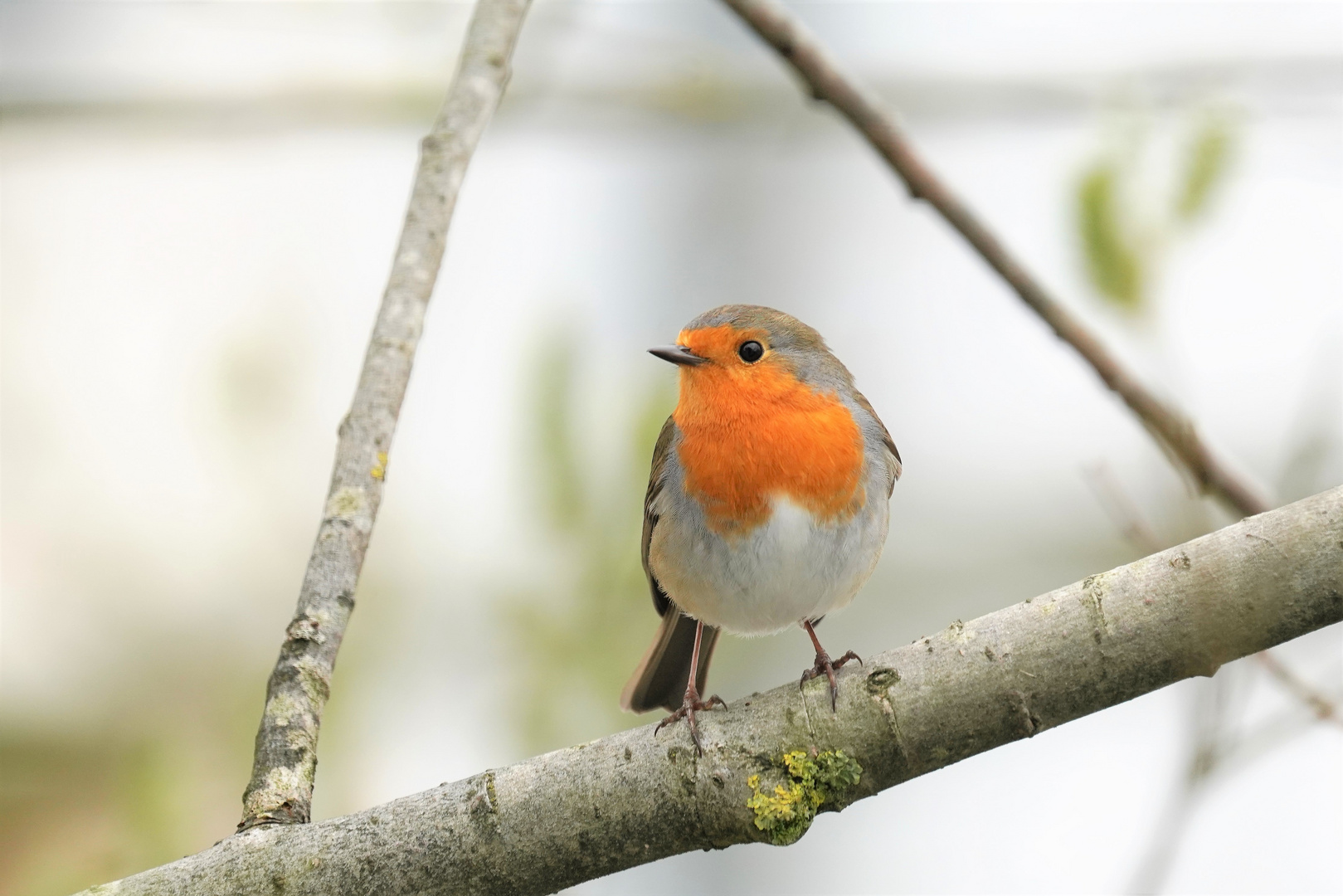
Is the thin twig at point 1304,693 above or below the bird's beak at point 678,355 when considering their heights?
below

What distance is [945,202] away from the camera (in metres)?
3.53

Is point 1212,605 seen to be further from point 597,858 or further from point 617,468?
point 617,468

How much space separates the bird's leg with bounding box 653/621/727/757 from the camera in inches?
92.4

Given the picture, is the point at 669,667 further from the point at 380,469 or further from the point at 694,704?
the point at 380,469

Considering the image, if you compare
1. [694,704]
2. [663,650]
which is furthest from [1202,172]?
[663,650]

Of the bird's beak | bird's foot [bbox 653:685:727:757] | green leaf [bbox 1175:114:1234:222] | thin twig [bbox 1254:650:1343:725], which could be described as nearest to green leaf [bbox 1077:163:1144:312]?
green leaf [bbox 1175:114:1234:222]

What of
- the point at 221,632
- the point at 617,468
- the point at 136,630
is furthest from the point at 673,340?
the point at 136,630

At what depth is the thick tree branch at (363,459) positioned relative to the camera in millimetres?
2381

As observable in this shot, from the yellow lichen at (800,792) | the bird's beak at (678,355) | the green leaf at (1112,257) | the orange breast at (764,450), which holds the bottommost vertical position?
the yellow lichen at (800,792)

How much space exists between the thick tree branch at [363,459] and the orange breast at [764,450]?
116 cm

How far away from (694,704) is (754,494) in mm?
958

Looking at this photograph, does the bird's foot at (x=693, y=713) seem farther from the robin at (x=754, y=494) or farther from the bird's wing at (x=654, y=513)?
the bird's wing at (x=654, y=513)

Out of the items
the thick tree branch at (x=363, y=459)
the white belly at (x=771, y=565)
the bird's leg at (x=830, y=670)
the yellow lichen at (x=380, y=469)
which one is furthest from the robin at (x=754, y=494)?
the yellow lichen at (x=380, y=469)

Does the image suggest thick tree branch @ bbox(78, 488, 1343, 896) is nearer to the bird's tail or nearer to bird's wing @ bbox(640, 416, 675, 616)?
the bird's tail
